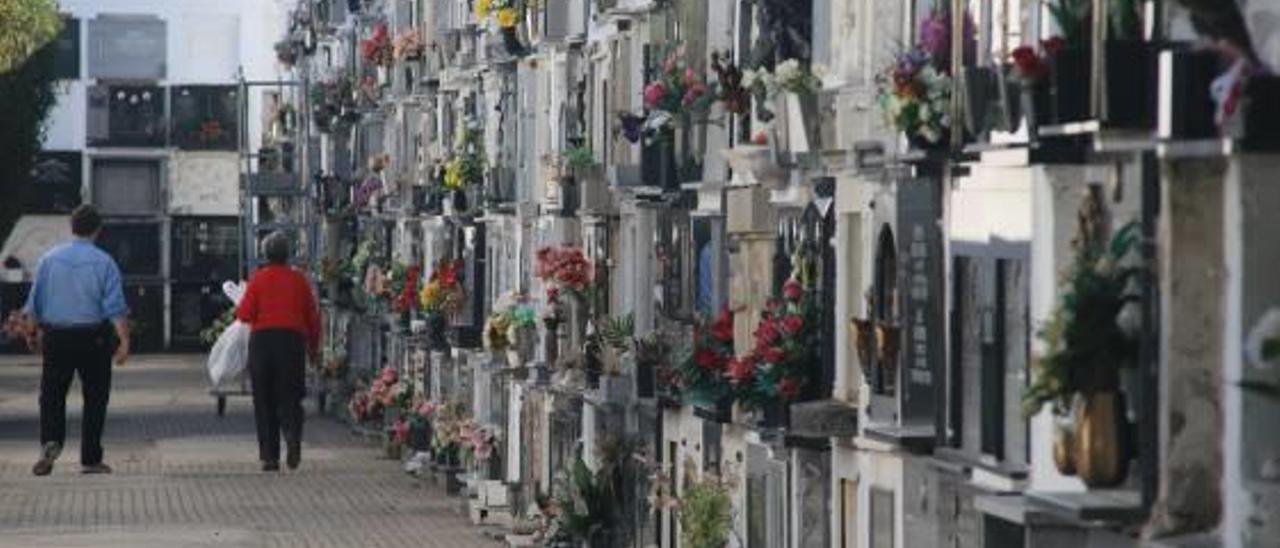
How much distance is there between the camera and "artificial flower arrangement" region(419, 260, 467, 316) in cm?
4866

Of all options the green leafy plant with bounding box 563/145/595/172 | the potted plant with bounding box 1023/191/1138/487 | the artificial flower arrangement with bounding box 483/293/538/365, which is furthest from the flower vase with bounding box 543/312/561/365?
the potted plant with bounding box 1023/191/1138/487

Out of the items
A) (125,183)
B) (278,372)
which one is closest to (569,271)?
(278,372)

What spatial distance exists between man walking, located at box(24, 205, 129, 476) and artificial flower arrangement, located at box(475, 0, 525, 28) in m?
8.42

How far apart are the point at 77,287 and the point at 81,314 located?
28 centimetres

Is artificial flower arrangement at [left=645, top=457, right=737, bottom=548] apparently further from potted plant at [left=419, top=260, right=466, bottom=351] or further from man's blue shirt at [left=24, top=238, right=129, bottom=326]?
potted plant at [left=419, top=260, right=466, bottom=351]

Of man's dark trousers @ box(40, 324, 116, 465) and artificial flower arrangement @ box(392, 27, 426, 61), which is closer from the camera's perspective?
man's dark trousers @ box(40, 324, 116, 465)

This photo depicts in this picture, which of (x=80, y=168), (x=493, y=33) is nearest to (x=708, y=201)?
(x=493, y=33)

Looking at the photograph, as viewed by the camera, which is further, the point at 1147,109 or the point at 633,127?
the point at 633,127

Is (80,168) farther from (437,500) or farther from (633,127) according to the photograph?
(633,127)

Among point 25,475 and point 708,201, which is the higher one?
point 708,201

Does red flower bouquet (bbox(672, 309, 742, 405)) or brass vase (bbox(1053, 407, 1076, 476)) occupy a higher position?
brass vase (bbox(1053, 407, 1076, 476))

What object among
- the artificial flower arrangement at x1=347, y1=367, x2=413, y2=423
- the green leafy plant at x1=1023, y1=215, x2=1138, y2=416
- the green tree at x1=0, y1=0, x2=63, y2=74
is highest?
the green tree at x1=0, y1=0, x2=63, y2=74

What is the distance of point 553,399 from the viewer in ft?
125

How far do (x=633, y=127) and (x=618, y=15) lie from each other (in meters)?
3.36
